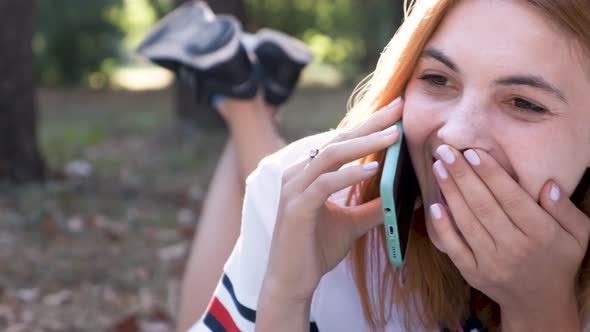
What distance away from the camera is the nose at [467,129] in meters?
1.66

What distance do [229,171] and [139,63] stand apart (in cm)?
1666

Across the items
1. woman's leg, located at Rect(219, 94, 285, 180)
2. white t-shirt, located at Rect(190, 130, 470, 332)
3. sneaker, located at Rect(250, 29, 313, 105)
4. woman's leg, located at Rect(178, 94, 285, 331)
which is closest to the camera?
white t-shirt, located at Rect(190, 130, 470, 332)

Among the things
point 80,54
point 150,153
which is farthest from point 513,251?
point 80,54

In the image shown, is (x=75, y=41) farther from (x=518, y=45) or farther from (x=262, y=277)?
(x=518, y=45)

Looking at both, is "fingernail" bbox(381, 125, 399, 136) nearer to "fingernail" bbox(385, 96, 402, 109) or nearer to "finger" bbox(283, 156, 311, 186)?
"fingernail" bbox(385, 96, 402, 109)

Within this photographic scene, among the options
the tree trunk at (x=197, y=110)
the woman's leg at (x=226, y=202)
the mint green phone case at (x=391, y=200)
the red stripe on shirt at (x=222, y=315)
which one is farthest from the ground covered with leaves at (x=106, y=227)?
the mint green phone case at (x=391, y=200)

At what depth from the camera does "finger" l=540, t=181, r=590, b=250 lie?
1.67m

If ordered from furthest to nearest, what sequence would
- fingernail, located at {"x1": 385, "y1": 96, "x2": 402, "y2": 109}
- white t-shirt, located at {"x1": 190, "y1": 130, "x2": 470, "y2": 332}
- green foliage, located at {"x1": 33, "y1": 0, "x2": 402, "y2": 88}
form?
green foliage, located at {"x1": 33, "y1": 0, "x2": 402, "y2": 88}, white t-shirt, located at {"x1": 190, "y1": 130, "x2": 470, "y2": 332}, fingernail, located at {"x1": 385, "y1": 96, "x2": 402, "y2": 109}

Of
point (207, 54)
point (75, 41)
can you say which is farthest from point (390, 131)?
point (75, 41)

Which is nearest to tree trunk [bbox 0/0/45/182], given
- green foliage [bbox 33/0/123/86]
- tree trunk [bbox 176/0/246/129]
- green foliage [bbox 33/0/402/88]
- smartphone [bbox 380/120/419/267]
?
tree trunk [bbox 176/0/246/129]

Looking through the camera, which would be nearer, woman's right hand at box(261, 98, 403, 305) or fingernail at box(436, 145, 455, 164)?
fingernail at box(436, 145, 455, 164)

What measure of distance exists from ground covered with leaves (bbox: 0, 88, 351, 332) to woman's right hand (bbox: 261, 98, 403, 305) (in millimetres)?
2149

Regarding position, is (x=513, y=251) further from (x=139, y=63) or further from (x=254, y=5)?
(x=139, y=63)

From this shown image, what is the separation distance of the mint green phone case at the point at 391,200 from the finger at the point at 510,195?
6.4 inches
